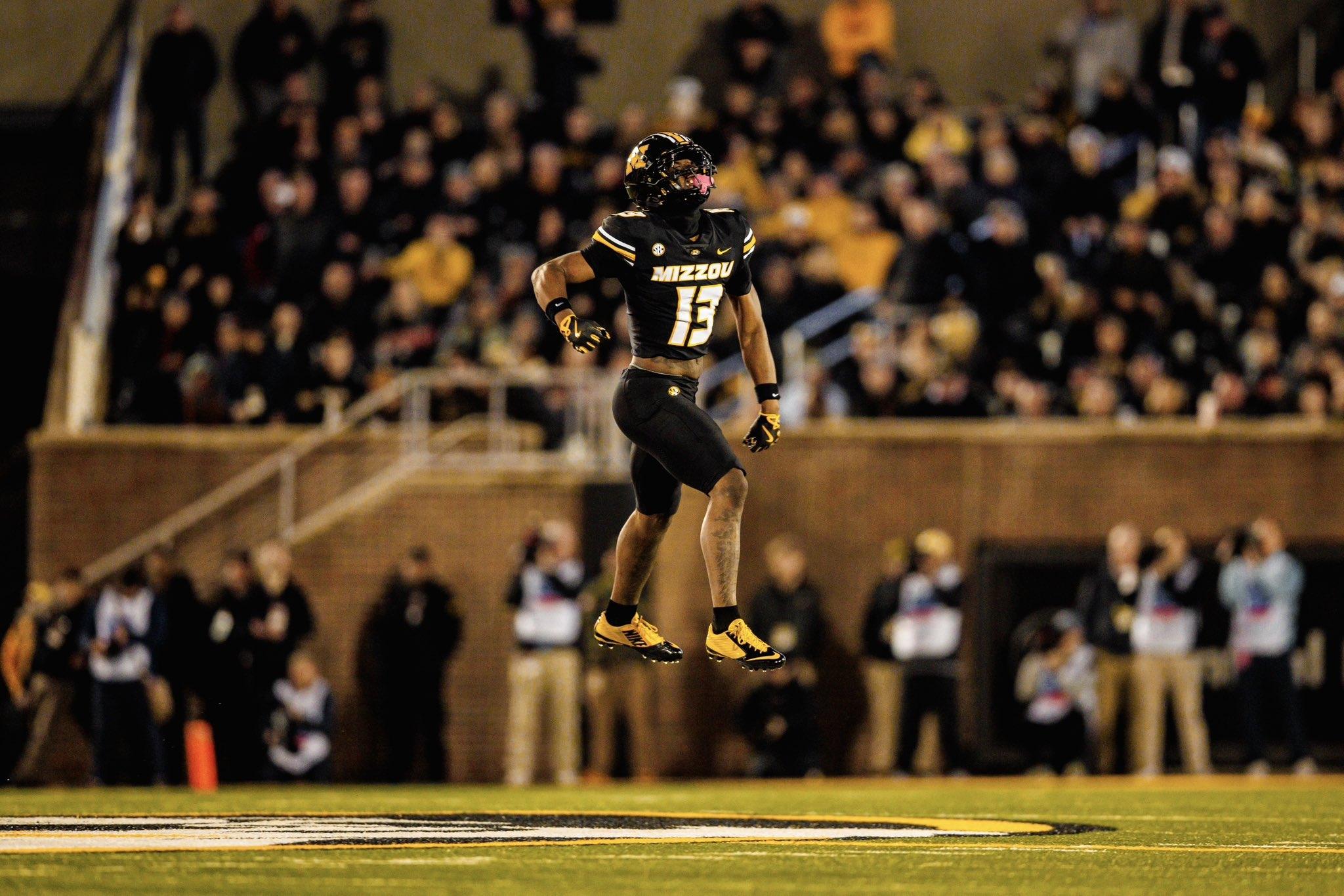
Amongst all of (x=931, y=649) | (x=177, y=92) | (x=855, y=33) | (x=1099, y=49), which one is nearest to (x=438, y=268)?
(x=177, y=92)

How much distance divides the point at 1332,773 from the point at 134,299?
390 inches

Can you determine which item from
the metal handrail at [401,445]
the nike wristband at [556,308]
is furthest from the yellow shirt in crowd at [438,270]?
the nike wristband at [556,308]

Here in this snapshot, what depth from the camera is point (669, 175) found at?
889 centimetres

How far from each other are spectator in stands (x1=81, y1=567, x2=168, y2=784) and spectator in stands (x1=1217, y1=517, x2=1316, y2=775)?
7.63m

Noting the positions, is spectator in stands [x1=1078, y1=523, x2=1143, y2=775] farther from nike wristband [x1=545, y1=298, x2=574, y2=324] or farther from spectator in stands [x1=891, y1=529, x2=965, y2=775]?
nike wristband [x1=545, y1=298, x2=574, y2=324]

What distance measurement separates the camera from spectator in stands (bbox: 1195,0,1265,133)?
1939 centimetres

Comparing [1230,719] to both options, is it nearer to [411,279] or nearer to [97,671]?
[411,279]

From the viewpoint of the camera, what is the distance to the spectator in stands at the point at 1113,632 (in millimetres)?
16297

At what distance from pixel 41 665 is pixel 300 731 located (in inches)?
76.9

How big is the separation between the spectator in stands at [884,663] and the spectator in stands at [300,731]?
13.0ft

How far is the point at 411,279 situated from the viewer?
59.7 ft

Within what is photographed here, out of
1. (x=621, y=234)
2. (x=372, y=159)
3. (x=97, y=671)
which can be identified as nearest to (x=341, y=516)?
(x=97, y=671)

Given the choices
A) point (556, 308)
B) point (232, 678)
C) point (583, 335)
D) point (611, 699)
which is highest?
point (556, 308)

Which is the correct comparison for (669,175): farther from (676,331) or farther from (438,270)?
(438,270)
